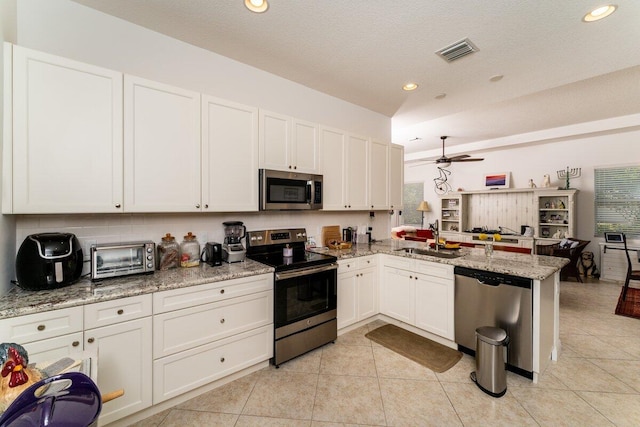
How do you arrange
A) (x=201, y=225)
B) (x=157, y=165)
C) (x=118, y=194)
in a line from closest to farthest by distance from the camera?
(x=118, y=194), (x=157, y=165), (x=201, y=225)

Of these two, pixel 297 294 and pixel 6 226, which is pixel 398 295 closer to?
pixel 297 294

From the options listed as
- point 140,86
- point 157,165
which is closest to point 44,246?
point 157,165

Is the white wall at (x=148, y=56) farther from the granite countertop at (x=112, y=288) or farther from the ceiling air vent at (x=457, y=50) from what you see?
the granite countertop at (x=112, y=288)

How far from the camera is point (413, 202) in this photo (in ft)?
28.4

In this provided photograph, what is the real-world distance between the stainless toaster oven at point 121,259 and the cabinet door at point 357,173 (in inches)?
86.6

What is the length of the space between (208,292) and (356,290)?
5.43 feet

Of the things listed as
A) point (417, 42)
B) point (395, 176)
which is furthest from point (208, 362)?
point (395, 176)

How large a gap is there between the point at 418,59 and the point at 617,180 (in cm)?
542

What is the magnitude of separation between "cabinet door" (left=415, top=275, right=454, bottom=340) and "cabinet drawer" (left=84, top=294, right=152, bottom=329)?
2.51m

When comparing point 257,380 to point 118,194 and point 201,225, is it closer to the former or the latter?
point 201,225

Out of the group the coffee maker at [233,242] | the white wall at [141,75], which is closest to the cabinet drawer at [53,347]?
the white wall at [141,75]

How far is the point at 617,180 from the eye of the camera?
5039 mm

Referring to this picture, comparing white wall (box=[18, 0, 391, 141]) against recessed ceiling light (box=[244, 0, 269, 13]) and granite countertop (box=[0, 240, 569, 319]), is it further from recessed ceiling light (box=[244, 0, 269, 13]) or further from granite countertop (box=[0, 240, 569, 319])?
granite countertop (box=[0, 240, 569, 319])

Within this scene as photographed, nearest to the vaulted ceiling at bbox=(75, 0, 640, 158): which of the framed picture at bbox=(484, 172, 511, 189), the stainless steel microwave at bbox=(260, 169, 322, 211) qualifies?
the stainless steel microwave at bbox=(260, 169, 322, 211)
